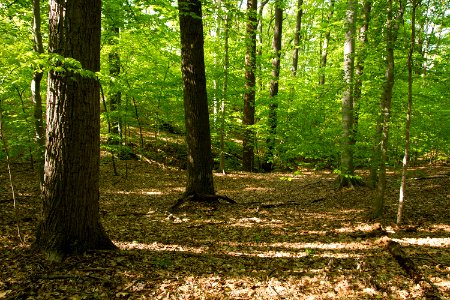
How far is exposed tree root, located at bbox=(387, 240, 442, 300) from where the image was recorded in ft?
12.2

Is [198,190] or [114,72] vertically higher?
[114,72]

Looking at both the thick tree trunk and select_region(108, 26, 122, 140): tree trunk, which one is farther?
the thick tree trunk

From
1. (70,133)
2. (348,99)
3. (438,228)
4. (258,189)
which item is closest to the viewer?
(70,133)

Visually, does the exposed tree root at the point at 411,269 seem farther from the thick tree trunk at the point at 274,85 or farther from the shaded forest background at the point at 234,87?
the thick tree trunk at the point at 274,85

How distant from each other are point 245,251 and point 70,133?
3194mm

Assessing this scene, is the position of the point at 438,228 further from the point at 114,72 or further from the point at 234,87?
the point at 114,72

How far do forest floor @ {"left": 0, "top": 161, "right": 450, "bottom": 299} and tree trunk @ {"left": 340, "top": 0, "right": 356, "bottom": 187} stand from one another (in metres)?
1.04

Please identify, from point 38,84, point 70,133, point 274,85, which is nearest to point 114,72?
point 38,84

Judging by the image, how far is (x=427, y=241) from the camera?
545 centimetres

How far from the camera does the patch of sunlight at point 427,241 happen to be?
528cm

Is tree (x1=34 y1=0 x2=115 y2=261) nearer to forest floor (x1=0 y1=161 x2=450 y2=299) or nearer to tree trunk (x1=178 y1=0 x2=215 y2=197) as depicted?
forest floor (x1=0 y1=161 x2=450 y2=299)

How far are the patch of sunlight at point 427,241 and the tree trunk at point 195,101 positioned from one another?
14.6 ft

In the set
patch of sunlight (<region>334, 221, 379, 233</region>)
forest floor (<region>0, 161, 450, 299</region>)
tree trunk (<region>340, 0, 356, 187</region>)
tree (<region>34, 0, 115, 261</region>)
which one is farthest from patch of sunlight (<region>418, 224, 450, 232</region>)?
tree (<region>34, 0, 115, 261</region>)

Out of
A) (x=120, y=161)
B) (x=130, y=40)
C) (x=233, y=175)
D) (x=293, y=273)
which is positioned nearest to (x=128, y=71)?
(x=130, y=40)
